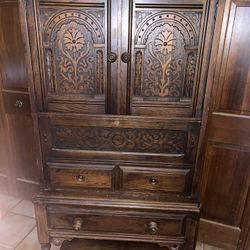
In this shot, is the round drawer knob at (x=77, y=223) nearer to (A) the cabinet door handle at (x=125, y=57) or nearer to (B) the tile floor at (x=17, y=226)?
→ (B) the tile floor at (x=17, y=226)

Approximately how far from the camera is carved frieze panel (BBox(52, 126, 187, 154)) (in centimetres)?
127

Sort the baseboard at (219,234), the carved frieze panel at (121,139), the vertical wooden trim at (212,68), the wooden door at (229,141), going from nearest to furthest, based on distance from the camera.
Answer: the vertical wooden trim at (212,68) < the carved frieze panel at (121,139) < the wooden door at (229,141) < the baseboard at (219,234)

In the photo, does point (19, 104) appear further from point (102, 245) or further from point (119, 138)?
point (102, 245)

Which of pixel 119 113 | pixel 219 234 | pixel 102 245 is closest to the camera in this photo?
pixel 119 113

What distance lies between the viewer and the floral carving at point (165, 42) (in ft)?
3.63

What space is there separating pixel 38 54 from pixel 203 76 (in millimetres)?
784

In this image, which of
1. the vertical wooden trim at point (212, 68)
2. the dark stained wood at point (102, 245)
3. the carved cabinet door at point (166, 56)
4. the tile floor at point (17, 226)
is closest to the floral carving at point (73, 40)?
the carved cabinet door at point (166, 56)

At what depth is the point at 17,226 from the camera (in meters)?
1.97

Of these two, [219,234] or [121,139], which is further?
[219,234]

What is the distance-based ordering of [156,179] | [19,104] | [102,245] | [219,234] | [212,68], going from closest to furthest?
[212,68], [156,179], [102,245], [219,234], [19,104]

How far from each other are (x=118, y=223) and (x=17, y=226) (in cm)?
103

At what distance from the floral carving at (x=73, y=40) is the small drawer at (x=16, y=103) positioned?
87 cm

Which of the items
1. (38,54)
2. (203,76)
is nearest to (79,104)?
(38,54)

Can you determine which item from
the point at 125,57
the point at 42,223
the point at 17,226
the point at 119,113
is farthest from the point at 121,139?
the point at 17,226
